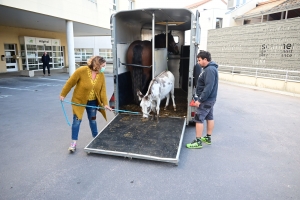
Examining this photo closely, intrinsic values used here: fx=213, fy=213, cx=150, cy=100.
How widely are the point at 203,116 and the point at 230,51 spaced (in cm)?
1176

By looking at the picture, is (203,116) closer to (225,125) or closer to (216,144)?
(216,144)

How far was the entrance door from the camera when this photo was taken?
1477 cm

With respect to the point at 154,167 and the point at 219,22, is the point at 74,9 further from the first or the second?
the point at 219,22

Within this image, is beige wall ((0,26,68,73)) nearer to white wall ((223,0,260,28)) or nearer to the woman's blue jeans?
the woman's blue jeans

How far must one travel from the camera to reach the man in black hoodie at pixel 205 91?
3689 mm

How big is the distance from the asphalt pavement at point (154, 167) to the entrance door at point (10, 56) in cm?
1165

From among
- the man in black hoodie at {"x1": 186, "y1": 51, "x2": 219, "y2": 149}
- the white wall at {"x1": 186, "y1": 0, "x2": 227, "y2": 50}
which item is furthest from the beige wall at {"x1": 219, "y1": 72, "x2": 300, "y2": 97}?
the white wall at {"x1": 186, "y1": 0, "x2": 227, "y2": 50}

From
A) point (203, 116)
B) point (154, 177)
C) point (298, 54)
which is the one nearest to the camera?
point (154, 177)

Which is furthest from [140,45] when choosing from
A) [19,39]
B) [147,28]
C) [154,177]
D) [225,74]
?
[19,39]

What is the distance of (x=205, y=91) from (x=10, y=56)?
16.1 m

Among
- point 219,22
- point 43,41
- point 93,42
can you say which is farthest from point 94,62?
point 93,42

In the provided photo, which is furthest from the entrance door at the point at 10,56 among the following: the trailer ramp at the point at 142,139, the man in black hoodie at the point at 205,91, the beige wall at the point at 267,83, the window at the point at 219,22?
the window at the point at 219,22

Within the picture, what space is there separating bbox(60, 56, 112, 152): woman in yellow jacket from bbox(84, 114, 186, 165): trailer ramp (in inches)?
21.7

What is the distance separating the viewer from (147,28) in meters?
7.08
